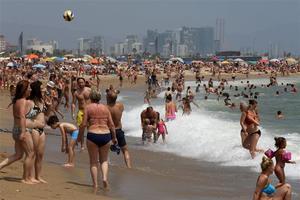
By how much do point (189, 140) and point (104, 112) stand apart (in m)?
7.99

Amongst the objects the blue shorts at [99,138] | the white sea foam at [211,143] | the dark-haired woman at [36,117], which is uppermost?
the dark-haired woman at [36,117]

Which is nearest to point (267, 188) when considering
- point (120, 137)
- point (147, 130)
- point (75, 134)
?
point (120, 137)

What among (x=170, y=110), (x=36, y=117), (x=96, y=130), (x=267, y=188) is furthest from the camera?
(x=170, y=110)

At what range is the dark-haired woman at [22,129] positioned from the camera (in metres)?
A: 6.99

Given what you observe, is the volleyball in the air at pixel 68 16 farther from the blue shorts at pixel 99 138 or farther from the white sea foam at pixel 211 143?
the blue shorts at pixel 99 138

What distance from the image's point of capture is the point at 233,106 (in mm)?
29234

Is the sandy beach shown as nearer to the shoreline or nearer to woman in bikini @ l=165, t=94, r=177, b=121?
the shoreline

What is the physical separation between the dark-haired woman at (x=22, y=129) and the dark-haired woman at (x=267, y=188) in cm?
272

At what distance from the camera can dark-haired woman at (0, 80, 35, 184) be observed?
6.99 meters

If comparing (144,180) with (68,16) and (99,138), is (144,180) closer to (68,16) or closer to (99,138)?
(99,138)

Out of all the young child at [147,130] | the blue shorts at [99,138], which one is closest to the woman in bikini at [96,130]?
the blue shorts at [99,138]

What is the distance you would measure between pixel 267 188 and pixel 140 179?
9.68 feet

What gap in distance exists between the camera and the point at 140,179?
9.15 m

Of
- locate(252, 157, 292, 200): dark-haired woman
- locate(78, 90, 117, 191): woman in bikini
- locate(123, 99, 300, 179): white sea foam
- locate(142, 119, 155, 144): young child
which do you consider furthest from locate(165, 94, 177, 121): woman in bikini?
locate(252, 157, 292, 200): dark-haired woman
